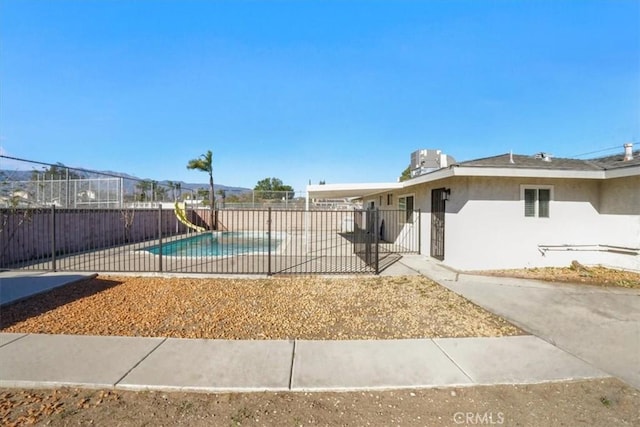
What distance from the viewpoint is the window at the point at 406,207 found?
12352 mm

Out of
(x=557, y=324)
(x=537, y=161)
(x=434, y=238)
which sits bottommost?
(x=557, y=324)

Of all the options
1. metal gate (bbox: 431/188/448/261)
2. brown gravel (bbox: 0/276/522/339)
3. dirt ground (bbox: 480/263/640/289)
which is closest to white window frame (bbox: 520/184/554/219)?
dirt ground (bbox: 480/263/640/289)

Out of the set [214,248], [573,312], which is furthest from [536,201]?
[214,248]

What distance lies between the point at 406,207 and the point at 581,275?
20.7 feet

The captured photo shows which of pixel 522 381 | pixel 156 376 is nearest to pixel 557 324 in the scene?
pixel 522 381

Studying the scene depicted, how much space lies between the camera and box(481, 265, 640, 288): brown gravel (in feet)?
23.7

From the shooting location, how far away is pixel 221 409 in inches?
102

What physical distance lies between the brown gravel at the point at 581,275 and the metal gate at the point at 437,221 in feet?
5.96

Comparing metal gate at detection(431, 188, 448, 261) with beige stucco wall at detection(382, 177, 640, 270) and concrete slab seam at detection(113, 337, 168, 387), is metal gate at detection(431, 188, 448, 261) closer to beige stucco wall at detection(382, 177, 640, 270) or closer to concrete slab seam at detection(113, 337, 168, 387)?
beige stucco wall at detection(382, 177, 640, 270)

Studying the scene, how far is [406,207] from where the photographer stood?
511 inches

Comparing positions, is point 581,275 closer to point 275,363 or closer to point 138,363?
point 275,363

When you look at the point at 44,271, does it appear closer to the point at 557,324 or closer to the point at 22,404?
the point at 22,404

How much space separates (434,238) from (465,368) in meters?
7.30

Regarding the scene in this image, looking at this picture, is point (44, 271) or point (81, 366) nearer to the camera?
point (81, 366)
